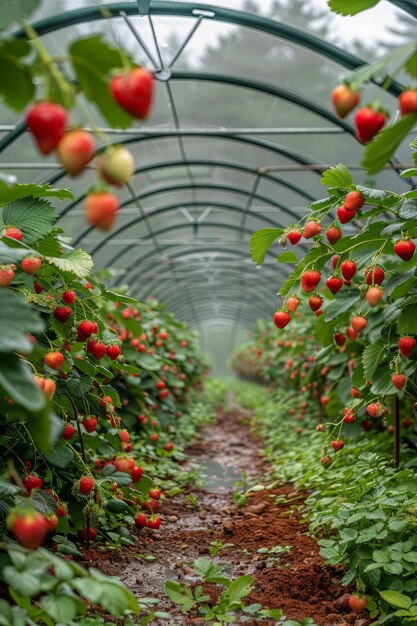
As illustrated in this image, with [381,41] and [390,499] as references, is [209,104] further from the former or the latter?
[390,499]

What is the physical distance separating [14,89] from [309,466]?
4.00 metres

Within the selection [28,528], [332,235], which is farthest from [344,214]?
[28,528]

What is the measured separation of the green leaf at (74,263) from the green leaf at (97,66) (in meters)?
1.09

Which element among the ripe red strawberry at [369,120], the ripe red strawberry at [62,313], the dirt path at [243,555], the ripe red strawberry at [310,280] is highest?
the ripe red strawberry at [310,280]

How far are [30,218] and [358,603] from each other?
6.08 ft

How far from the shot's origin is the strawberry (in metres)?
0.87

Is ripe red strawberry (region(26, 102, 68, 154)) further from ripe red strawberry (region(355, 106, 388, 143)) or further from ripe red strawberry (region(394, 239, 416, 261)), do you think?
ripe red strawberry (region(394, 239, 416, 261))

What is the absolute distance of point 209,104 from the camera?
6883mm

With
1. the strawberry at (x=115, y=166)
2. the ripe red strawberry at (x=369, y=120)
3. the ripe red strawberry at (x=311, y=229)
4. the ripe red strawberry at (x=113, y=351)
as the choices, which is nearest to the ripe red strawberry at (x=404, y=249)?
the ripe red strawberry at (x=311, y=229)

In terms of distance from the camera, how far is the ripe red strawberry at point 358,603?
7.30ft

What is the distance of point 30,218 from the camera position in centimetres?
213

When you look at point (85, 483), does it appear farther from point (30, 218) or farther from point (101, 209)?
point (101, 209)

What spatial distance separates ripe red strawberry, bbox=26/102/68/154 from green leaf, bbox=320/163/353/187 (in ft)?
4.91

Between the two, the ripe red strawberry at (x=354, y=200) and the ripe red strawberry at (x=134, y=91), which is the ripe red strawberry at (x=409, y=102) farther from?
the ripe red strawberry at (x=354, y=200)
